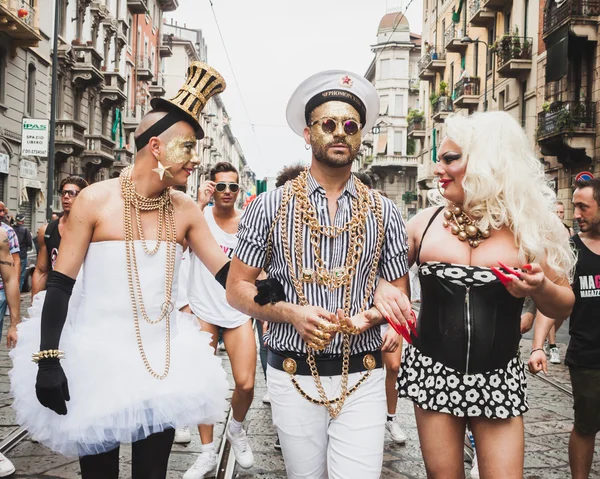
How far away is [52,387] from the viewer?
269cm

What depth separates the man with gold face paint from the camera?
2797 mm

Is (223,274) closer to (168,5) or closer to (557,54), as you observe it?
(557,54)

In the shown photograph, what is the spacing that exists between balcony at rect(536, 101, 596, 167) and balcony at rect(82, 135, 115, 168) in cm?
1936

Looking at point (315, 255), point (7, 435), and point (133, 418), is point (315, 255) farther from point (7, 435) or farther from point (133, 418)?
point (7, 435)

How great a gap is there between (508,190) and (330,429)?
1273mm

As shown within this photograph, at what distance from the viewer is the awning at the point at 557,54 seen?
20544 millimetres

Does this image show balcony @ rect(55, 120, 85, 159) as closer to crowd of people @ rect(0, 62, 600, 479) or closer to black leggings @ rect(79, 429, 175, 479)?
crowd of people @ rect(0, 62, 600, 479)

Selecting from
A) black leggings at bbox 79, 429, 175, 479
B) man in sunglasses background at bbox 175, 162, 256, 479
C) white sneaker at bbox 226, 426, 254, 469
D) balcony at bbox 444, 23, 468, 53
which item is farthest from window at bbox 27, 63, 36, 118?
black leggings at bbox 79, 429, 175, 479

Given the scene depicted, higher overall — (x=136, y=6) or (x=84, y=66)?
(x=136, y=6)

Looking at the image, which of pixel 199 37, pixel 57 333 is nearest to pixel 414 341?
pixel 57 333

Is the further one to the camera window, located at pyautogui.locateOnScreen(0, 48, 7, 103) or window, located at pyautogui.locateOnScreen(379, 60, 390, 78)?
window, located at pyautogui.locateOnScreen(379, 60, 390, 78)

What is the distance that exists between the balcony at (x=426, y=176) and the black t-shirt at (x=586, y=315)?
34.5 m

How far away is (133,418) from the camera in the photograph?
280 centimetres

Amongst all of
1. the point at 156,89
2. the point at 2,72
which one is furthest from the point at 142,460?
the point at 156,89
